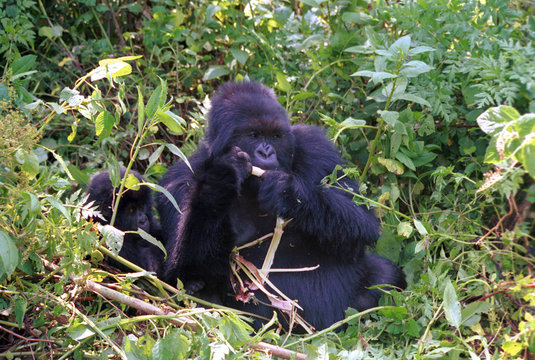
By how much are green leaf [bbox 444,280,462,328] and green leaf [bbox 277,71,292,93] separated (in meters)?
2.02

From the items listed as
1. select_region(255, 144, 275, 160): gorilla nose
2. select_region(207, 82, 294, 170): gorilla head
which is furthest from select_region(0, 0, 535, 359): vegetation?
select_region(255, 144, 275, 160): gorilla nose

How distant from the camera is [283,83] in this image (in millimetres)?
4434

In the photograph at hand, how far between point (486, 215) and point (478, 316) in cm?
85

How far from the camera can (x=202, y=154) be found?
12.7ft

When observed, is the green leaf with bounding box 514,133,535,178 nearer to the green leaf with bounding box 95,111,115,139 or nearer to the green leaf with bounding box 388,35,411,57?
the green leaf with bounding box 388,35,411,57

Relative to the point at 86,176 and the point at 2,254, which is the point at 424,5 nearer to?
the point at 86,176

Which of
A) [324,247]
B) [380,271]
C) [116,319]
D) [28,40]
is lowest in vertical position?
[380,271]

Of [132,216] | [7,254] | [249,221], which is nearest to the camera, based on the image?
[7,254]

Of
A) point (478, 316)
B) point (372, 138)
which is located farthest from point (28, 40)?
point (478, 316)

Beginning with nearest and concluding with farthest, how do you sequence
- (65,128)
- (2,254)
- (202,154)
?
(2,254), (202,154), (65,128)

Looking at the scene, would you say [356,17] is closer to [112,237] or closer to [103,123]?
[103,123]

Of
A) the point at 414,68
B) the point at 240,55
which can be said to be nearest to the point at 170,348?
the point at 414,68

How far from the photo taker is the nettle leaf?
2309mm

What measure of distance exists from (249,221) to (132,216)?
65 centimetres
